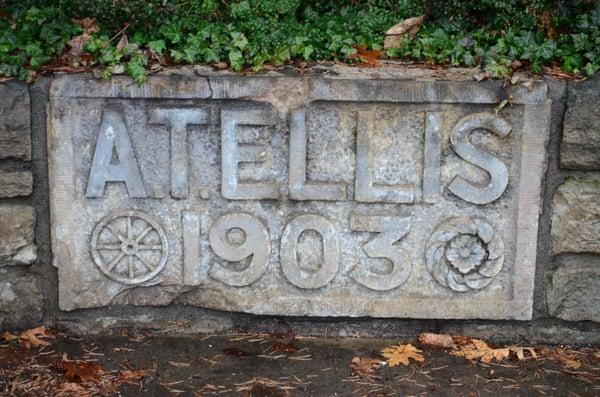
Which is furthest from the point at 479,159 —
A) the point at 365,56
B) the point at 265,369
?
the point at 265,369

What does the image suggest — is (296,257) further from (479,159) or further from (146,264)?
(479,159)

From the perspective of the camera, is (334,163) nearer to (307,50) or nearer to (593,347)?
(307,50)

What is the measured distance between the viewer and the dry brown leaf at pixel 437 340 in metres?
3.60

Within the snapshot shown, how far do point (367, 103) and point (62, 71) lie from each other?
1295 mm

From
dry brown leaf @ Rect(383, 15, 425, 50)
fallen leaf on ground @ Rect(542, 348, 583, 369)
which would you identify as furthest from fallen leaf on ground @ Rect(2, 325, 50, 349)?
fallen leaf on ground @ Rect(542, 348, 583, 369)

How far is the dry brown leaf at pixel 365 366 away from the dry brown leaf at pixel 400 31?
1415 mm

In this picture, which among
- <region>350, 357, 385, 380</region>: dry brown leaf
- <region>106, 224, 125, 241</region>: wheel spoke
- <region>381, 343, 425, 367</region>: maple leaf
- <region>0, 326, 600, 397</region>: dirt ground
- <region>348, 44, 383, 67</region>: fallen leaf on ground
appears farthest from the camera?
<region>348, 44, 383, 67</region>: fallen leaf on ground

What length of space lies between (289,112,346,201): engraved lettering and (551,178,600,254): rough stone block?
0.93m

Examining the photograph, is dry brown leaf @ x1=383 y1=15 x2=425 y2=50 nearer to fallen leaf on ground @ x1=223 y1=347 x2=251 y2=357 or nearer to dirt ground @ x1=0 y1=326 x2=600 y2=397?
dirt ground @ x1=0 y1=326 x2=600 y2=397

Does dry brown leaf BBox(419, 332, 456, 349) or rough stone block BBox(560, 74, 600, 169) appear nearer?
rough stone block BBox(560, 74, 600, 169)

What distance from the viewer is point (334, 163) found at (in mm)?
3506

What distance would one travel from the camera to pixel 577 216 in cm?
350

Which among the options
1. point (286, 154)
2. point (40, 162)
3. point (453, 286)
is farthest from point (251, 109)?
point (453, 286)

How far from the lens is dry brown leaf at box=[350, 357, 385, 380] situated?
3.34 meters
